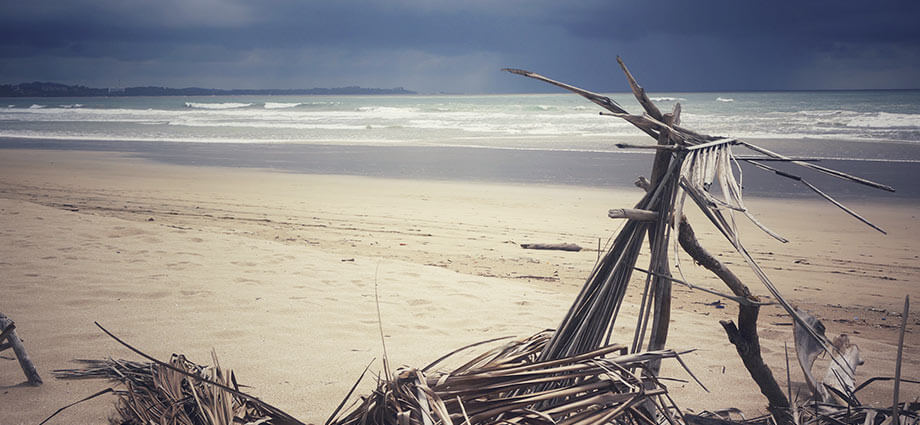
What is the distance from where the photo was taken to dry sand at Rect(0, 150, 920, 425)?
322 cm

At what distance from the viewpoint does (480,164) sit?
14578mm

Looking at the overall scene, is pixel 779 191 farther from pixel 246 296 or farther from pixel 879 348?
pixel 246 296

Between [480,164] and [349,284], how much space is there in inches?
392

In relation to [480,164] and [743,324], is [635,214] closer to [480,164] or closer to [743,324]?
[743,324]

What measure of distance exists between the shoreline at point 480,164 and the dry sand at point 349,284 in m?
1.66

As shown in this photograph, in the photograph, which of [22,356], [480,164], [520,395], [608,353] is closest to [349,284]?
[22,356]

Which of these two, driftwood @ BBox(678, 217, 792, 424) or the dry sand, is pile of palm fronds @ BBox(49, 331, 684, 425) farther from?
the dry sand

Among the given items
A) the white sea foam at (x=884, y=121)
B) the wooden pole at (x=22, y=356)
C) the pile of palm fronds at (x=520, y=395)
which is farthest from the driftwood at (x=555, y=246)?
the white sea foam at (x=884, y=121)

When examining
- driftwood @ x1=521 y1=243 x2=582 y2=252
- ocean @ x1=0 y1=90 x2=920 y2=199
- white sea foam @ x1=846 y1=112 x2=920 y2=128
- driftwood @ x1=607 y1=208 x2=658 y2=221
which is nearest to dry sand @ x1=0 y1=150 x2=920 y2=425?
driftwood @ x1=521 y1=243 x2=582 y2=252

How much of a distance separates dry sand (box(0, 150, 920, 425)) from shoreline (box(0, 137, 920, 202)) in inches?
65.4

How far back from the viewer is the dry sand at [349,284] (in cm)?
322

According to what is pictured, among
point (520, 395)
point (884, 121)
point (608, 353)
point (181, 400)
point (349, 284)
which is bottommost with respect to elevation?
point (349, 284)

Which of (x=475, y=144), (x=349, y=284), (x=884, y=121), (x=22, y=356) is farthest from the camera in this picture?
(x=884, y=121)

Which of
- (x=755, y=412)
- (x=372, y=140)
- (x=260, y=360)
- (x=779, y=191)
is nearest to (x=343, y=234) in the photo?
(x=260, y=360)
